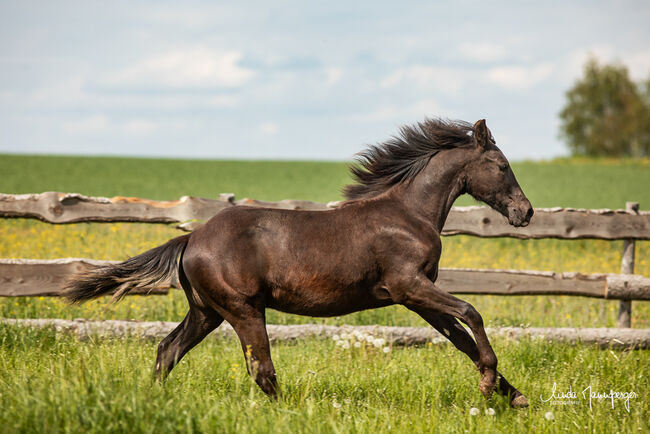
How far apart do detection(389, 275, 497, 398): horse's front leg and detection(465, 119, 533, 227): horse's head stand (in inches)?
35.8

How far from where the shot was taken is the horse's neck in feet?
16.1

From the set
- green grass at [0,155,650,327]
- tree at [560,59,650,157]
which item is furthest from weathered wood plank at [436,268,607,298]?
tree at [560,59,650,157]

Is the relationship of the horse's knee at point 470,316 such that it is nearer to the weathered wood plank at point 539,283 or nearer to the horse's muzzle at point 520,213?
the horse's muzzle at point 520,213

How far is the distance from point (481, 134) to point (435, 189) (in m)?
0.57

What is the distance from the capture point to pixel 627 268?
304 inches

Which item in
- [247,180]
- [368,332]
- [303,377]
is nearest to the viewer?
[303,377]

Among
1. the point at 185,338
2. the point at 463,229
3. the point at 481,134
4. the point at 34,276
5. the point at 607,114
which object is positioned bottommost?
the point at 185,338

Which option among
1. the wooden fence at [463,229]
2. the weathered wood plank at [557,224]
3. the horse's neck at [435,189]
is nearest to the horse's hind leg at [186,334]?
the horse's neck at [435,189]

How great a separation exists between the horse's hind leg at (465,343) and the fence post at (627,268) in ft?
12.2

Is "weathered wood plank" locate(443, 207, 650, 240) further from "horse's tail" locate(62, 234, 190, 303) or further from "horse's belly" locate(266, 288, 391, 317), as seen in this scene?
"horse's tail" locate(62, 234, 190, 303)

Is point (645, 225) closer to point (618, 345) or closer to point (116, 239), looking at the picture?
point (618, 345)

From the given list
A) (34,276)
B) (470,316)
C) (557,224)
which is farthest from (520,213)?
(34,276)

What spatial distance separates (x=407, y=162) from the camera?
5074mm

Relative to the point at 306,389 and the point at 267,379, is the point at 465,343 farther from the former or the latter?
the point at 267,379
